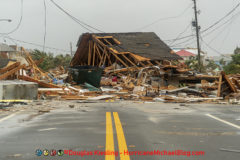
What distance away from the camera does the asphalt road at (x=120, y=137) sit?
13.6 ft

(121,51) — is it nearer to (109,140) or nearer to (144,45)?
(144,45)

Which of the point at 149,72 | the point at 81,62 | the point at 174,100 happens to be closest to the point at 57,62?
the point at 81,62

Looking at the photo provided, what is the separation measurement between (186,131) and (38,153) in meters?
3.28

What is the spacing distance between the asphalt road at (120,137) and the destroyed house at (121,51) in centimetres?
1877

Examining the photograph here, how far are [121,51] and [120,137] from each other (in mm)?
22461

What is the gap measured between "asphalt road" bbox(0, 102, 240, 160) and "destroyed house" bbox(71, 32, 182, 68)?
18766 mm

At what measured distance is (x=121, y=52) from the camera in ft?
87.9

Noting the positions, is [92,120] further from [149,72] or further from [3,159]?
[149,72]

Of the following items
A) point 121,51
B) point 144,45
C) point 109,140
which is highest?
point 144,45

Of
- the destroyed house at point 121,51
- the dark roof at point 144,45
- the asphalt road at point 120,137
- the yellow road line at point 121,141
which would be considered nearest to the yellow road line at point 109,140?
the asphalt road at point 120,137

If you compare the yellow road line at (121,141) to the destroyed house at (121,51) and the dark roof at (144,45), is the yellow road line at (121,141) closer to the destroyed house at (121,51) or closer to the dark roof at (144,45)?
the destroyed house at (121,51)

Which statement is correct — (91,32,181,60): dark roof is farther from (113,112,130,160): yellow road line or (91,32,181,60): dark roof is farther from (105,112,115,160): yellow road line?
(113,112,130,160): yellow road line

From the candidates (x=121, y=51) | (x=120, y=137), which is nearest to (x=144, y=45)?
(x=121, y=51)

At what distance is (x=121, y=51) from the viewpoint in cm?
2720
